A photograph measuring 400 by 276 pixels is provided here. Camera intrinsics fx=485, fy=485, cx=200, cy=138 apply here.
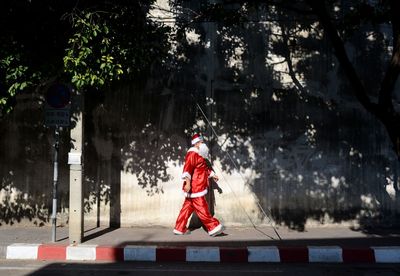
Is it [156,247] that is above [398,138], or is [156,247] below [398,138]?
below

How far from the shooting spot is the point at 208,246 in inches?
309

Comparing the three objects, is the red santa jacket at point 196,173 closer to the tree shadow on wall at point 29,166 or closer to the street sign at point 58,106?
the street sign at point 58,106

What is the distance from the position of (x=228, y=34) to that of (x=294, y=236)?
13.6ft

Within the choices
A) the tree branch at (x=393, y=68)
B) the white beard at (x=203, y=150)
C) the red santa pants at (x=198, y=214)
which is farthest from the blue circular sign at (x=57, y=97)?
the tree branch at (x=393, y=68)

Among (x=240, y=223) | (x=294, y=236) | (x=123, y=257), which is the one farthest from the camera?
(x=240, y=223)

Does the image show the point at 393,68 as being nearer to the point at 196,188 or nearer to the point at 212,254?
the point at 212,254

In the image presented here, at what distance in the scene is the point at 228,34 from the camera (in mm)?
9797

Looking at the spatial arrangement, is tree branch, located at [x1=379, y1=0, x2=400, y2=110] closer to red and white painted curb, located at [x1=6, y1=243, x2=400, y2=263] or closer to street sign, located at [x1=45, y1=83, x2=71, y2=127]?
red and white painted curb, located at [x1=6, y1=243, x2=400, y2=263]

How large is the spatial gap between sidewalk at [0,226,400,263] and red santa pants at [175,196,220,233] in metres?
0.22


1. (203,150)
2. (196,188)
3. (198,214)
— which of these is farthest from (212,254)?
(203,150)

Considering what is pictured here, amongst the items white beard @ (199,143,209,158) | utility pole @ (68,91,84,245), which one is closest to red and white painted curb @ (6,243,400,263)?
utility pole @ (68,91,84,245)

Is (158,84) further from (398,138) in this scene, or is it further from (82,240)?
(398,138)

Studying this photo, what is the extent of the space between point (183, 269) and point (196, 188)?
6.75 ft

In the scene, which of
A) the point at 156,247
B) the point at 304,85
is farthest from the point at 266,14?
the point at 156,247
